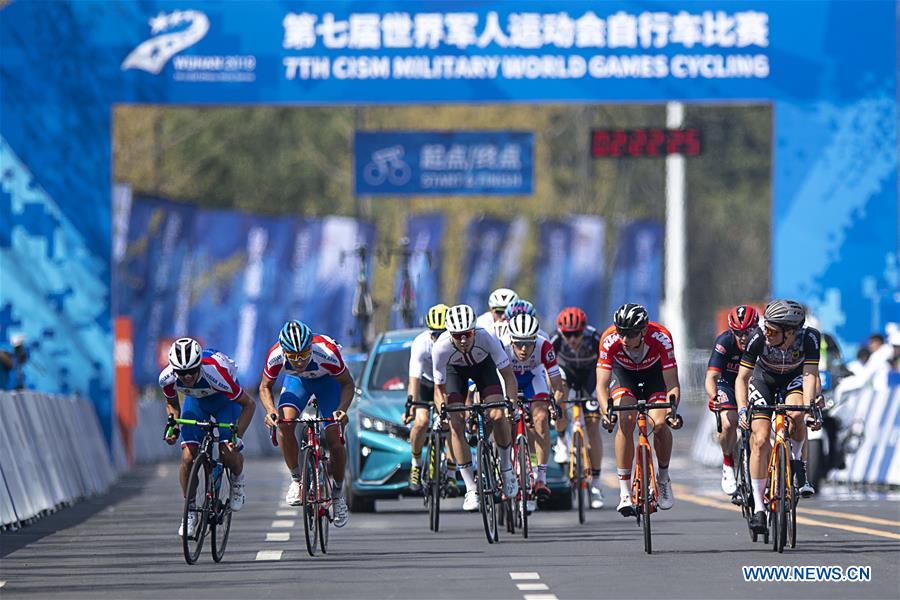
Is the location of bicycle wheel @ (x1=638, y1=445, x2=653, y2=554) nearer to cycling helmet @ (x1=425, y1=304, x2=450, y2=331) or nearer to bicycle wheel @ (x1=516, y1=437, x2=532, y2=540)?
bicycle wheel @ (x1=516, y1=437, x2=532, y2=540)

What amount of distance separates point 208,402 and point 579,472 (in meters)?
4.39

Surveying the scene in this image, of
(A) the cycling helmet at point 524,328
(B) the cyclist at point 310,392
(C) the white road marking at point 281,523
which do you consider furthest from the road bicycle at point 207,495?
(C) the white road marking at point 281,523

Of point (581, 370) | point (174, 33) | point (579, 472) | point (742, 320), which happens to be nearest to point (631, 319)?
point (742, 320)

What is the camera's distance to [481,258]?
5553 cm

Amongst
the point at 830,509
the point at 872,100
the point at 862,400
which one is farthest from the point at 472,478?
the point at 872,100

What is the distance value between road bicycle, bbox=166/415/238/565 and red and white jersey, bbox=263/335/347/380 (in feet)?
2.05

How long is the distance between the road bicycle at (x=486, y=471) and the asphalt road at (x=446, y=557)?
22 centimetres

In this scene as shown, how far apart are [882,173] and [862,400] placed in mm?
4541

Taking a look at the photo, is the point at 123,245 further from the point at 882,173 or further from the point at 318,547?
the point at 318,547

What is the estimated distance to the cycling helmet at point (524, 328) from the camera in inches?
691

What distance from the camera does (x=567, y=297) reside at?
189 feet

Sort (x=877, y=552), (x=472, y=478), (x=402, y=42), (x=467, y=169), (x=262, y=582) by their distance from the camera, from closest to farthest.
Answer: (x=262, y=582)
(x=877, y=552)
(x=472, y=478)
(x=402, y=42)
(x=467, y=169)

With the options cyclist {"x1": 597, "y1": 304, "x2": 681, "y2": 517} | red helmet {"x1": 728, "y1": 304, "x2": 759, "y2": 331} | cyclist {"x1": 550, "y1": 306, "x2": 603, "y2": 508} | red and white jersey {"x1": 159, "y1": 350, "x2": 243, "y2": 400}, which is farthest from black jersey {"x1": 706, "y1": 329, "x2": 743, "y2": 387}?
red and white jersey {"x1": 159, "y1": 350, "x2": 243, "y2": 400}
